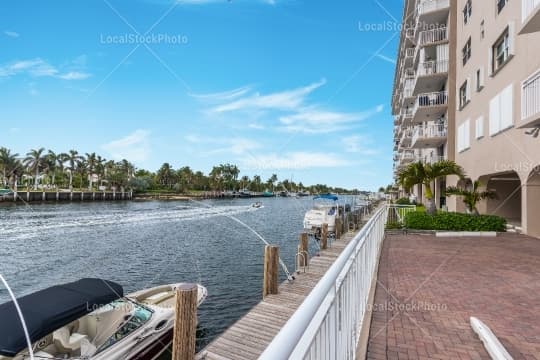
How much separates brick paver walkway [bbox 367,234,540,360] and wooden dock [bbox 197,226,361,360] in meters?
2.16

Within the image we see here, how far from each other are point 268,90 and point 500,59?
19990 millimetres

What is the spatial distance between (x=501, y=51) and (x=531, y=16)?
24.4 feet

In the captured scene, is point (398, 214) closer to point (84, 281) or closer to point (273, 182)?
point (84, 281)

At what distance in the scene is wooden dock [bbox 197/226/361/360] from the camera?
18.1 feet

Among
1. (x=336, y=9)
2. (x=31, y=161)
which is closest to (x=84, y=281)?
(x=336, y=9)

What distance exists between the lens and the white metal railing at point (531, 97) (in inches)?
360

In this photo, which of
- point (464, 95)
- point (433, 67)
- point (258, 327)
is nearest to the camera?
point (258, 327)

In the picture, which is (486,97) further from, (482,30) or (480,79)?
(482,30)

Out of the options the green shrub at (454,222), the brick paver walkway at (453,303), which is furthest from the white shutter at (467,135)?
the brick paver walkway at (453,303)

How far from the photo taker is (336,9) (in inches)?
726

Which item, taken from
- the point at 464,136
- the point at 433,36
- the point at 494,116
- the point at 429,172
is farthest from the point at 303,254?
the point at 433,36

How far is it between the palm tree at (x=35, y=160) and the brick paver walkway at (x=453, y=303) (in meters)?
92.0

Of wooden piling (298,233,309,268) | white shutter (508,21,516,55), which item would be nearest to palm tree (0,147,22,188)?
wooden piling (298,233,309,268)

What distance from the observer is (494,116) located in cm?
1455
